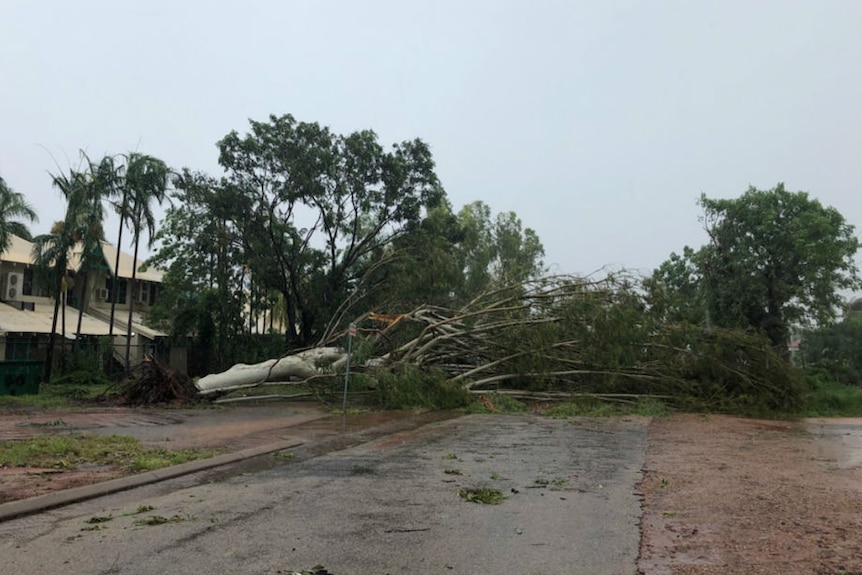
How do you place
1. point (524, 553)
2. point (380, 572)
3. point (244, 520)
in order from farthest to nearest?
point (244, 520) < point (524, 553) < point (380, 572)

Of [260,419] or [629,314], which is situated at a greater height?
[629,314]

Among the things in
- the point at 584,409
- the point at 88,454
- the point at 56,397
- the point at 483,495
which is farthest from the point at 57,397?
the point at 483,495

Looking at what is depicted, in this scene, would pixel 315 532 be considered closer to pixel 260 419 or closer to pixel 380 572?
pixel 380 572

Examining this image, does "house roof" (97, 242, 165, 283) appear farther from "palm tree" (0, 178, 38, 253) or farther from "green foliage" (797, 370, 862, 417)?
"green foliage" (797, 370, 862, 417)

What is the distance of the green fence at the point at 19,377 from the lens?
19109mm

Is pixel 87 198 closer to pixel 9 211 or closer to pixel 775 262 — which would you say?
pixel 9 211

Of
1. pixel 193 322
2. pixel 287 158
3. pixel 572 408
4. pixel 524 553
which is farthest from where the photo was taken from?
pixel 193 322

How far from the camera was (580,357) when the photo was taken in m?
18.4

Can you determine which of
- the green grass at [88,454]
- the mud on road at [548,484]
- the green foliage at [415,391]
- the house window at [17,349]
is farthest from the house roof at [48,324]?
the green grass at [88,454]

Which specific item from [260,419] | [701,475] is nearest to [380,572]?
[701,475]

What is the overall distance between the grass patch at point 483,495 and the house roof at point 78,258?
24.5 m

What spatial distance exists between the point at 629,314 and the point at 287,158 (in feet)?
49.0

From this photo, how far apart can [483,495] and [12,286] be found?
30528 mm

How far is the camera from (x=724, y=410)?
707 inches
